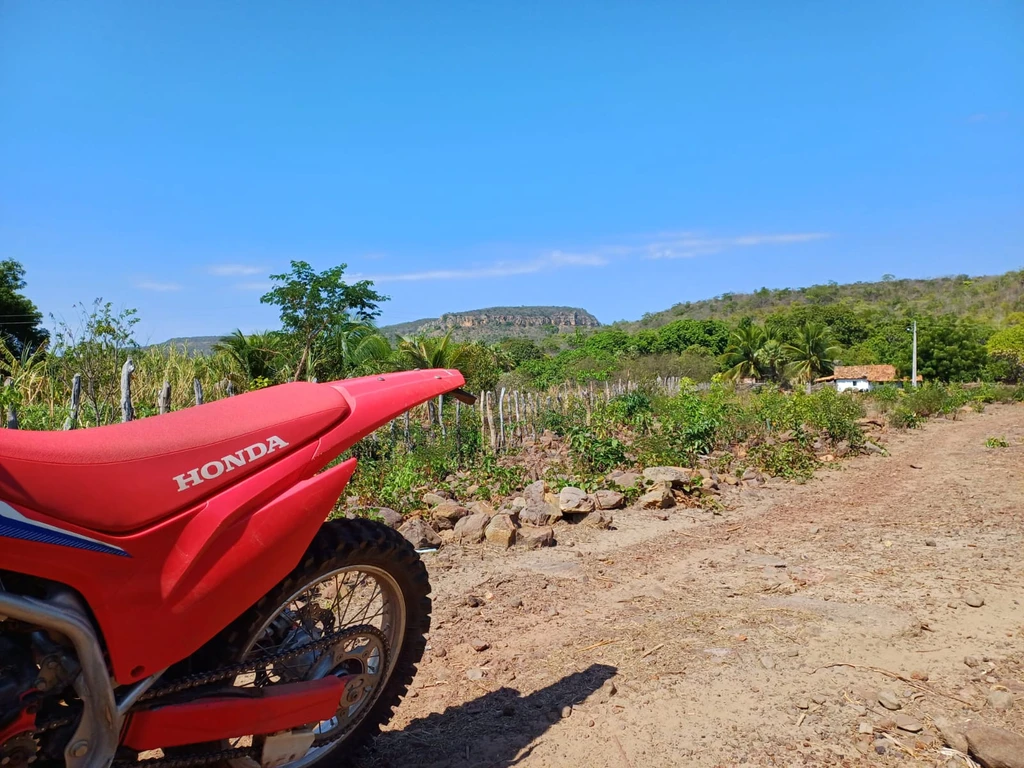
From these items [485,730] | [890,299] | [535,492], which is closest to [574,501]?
[535,492]

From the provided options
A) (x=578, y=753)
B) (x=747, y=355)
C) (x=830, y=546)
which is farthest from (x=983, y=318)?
(x=578, y=753)

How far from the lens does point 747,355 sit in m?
47.5

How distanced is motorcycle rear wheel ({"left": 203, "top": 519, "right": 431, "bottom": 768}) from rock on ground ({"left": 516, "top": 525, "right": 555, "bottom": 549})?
3183 mm

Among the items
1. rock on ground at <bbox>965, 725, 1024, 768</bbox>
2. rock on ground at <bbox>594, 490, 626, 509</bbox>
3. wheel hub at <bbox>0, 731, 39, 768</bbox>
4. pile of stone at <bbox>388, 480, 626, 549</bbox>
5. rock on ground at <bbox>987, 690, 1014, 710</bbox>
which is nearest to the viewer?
wheel hub at <bbox>0, 731, 39, 768</bbox>

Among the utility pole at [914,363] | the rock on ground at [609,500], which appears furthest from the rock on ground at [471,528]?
the utility pole at [914,363]

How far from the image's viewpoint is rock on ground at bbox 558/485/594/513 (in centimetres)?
660

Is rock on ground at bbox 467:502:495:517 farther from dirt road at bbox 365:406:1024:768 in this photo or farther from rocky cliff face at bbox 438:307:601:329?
rocky cliff face at bbox 438:307:601:329

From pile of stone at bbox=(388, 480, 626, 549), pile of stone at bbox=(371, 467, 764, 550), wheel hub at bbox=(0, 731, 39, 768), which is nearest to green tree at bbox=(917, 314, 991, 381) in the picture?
pile of stone at bbox=(371, 467, 764, 550)

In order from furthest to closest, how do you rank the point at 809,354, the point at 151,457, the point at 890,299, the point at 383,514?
the point at 890,299, the point at 809,354, the point at 383,514, the point at 151,457

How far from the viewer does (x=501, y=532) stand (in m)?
5.80

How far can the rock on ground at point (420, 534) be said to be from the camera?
5.71 meters

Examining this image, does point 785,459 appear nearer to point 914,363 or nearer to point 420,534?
point 420,534

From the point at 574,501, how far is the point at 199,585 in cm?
501

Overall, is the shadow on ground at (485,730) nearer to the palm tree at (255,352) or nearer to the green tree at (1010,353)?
the palm tree at (255,352)
